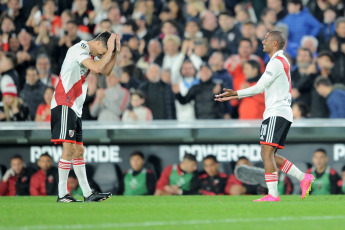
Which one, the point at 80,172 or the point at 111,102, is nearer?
the point at 80,172

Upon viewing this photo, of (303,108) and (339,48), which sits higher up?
(339,48)

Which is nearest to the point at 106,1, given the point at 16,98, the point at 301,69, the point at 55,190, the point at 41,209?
the point at 16,98

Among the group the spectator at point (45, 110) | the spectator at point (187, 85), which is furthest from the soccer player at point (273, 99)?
the spectator at point (45, 110)

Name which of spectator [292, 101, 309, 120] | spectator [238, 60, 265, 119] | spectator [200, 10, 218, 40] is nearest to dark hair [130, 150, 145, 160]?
spectator [238, 60, 265, 119]

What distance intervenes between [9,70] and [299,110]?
5776 millimetres

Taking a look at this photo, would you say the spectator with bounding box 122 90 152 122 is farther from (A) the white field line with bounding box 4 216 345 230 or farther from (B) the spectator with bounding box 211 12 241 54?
(A) the white field line with bounding box 4 216 345 230

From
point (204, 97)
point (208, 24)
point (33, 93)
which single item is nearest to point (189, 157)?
point (204, 97)

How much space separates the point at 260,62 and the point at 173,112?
1.97 m

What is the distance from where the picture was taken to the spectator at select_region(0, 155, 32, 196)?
1395 cm

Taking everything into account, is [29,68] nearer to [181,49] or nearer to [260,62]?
[181,49]

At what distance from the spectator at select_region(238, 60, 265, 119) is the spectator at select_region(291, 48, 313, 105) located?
0.74 meters

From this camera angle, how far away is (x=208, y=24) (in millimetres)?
17750

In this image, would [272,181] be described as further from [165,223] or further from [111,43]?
[165,223]

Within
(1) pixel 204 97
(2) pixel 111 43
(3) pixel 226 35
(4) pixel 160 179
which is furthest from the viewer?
(3) pixel 226 35
